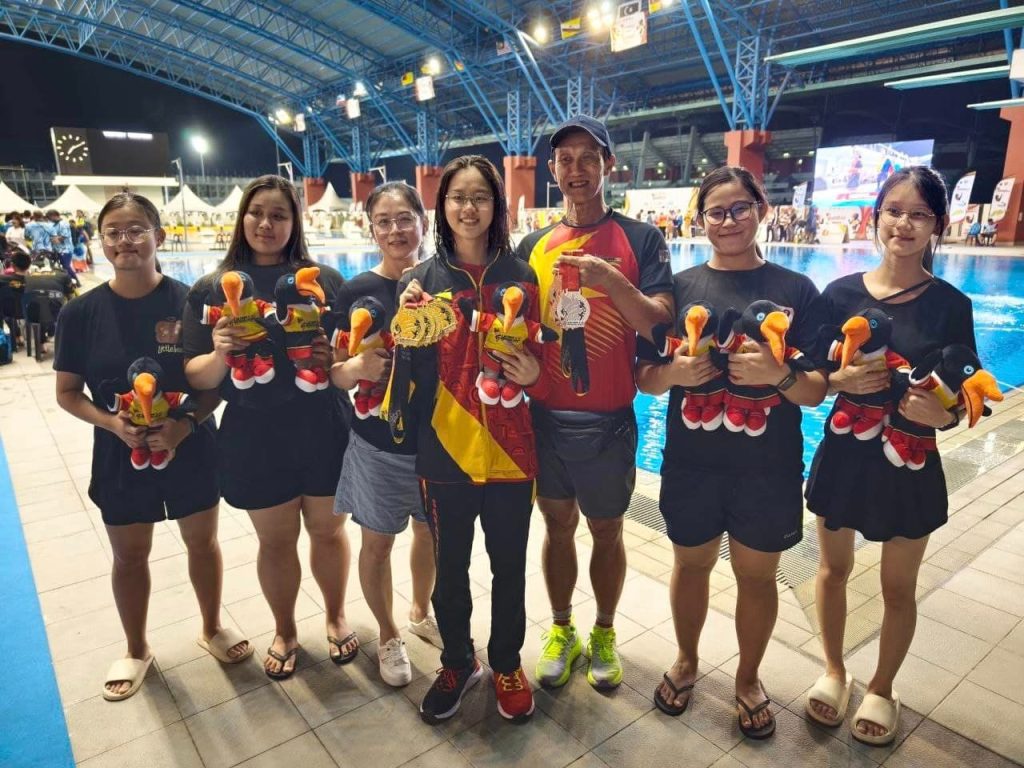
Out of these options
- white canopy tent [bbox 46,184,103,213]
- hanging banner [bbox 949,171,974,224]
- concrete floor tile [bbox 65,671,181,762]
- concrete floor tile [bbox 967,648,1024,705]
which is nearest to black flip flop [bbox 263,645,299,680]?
concrete floor tile [bbox 65,671,181,762]

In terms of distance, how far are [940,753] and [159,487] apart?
275 centimetres

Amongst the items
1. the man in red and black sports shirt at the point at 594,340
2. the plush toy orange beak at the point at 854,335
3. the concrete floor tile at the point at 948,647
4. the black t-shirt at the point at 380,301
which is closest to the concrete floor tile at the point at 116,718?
the black t-shirt at the point at 380,301

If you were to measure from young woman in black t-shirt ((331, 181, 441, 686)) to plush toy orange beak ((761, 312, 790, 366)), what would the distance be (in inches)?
46.3

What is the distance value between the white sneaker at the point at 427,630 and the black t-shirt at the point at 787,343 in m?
1.31

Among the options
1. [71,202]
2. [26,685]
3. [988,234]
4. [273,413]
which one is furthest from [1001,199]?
[71,202]

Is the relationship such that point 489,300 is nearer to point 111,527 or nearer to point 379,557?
point 379,557

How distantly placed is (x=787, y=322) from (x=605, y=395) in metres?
0.64

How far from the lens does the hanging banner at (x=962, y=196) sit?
19516mm

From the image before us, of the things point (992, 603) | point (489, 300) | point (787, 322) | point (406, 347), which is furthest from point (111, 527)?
point (992, 603)

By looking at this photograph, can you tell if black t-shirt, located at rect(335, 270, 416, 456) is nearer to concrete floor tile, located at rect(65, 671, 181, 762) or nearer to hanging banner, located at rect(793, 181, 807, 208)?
concrete floor tile, located at rect(65, 671, 181, 762)

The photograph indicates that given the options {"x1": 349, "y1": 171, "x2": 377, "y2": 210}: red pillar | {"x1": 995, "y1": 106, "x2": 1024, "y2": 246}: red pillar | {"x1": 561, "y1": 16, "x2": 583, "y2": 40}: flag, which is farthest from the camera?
{"x1": 349, "y1": 171, "x2": 377, "y2": 210}: red pillar

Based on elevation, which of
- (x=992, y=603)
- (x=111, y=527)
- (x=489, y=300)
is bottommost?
(x=992, y=603)

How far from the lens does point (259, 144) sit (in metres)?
40.6

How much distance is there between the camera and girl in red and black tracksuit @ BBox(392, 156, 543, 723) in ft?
6.66
